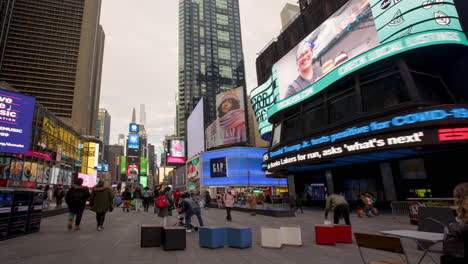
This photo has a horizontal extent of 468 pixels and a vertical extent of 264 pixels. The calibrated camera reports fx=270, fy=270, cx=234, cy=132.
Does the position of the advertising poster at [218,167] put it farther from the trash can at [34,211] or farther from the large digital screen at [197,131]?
the trash can at [34,211]

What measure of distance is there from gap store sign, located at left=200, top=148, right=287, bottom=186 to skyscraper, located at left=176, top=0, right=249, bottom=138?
7524 centimetres

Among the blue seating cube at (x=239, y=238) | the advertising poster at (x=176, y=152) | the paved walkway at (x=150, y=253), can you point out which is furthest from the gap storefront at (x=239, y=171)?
the paved walkway at (x=150, y=253)

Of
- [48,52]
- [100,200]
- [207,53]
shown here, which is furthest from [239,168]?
[207,53]

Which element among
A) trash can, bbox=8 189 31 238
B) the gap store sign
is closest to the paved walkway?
trash can, bbox=8 189 31 238

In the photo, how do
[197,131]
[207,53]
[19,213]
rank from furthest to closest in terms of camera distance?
[207,53]
[197,131]
[19,213]

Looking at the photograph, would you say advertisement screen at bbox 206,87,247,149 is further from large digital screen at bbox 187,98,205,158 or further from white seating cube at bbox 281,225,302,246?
white seating cube at bbox 281,225,302,246

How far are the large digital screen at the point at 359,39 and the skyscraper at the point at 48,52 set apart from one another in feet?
267

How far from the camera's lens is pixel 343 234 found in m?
8.36

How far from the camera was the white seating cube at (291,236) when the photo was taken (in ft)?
26.1

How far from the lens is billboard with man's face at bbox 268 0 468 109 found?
17078 mm

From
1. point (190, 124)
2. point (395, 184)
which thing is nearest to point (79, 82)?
point (190, 124)

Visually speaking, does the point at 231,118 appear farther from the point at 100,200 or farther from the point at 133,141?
the point at 100,200

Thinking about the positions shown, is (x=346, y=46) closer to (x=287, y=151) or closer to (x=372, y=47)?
(x=372, y=47)

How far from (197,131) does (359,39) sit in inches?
2763
